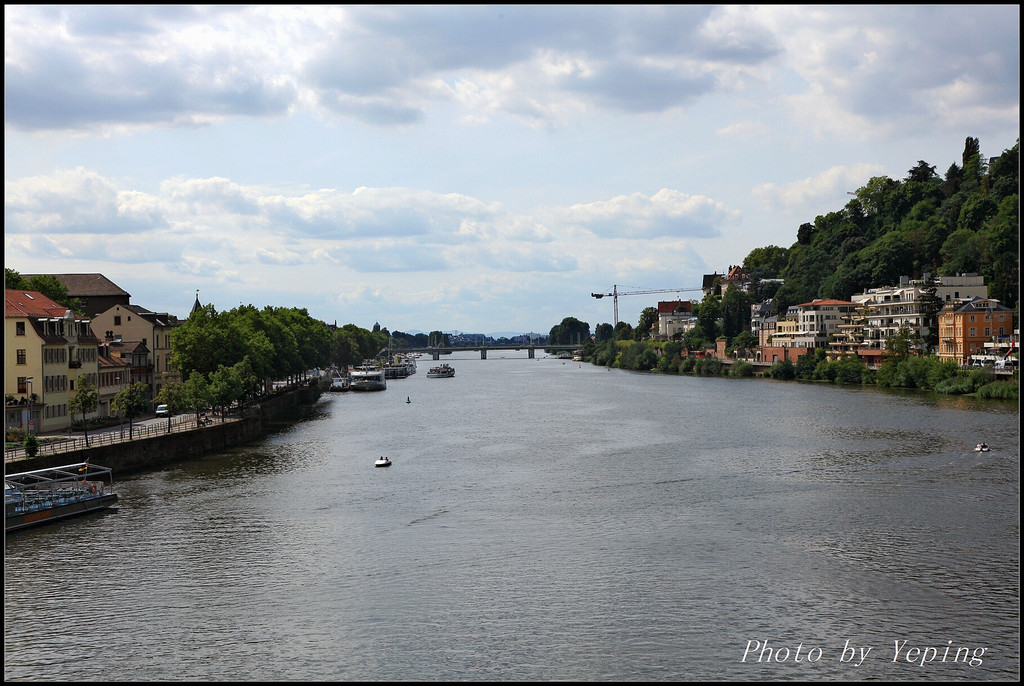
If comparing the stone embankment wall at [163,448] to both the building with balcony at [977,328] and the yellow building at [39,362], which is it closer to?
the yellow building at [39,362]

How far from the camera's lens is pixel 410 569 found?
29.8 metres

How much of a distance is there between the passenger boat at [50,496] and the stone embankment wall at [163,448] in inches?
57.2

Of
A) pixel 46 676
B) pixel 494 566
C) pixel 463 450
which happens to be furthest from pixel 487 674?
pixel 463 450

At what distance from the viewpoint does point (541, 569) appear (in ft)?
97.6

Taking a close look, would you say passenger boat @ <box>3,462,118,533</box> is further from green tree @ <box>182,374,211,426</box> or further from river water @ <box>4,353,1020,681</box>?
green tree @ <box>182,374,211,426</box>

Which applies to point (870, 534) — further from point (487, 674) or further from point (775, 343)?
point (775, 343)

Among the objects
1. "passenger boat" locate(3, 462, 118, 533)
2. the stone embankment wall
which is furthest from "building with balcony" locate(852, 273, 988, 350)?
"passenger boat" locate(3, 462, 118, 533)

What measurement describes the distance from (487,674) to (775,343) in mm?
139520

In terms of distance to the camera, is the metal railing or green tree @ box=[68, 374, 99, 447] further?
green tree @ box=[68, 374, 99, 447]

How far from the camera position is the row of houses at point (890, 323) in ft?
341

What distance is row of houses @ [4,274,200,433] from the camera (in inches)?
2024

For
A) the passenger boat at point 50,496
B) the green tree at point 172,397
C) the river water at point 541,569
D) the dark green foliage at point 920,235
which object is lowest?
the river water at point 541,569

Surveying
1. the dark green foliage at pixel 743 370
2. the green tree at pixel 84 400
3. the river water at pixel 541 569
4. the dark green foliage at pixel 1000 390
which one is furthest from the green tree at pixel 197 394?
the dark green foliage at pixel 743 370

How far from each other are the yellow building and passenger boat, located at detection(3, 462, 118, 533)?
10.2 m
